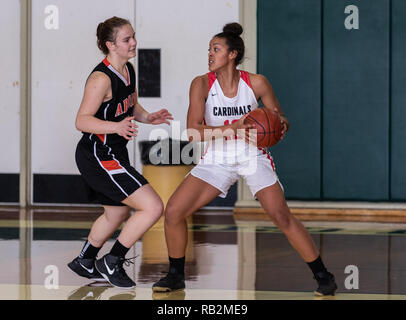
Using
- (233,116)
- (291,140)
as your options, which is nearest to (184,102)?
(291,140)

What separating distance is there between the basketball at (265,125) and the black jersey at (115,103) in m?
0.82

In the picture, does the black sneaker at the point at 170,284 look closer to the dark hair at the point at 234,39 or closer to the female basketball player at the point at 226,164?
the female basketball player at the point at 226,164

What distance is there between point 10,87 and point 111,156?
5307mm

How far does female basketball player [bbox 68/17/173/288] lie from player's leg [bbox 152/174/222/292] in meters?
0.13

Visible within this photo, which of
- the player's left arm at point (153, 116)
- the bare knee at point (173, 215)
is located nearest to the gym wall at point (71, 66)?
the player's left arm at point (153, 116)

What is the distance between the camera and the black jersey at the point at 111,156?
17.0 ft

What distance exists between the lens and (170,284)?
5.14 m

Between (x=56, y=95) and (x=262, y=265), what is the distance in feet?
15.8

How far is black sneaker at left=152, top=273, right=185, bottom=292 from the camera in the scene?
16.8 ft

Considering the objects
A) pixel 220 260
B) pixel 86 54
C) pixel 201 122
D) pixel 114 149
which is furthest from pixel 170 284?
pixel 86 54

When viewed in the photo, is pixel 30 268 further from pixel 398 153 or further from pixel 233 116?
pixel 398 153

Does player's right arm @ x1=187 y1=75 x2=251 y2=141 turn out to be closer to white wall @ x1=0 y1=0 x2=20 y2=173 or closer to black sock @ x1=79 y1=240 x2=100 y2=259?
black sock @ x1=79 y1=240 x2=100 y2=259

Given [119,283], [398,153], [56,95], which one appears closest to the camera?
[119,283]

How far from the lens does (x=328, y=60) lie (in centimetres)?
942
